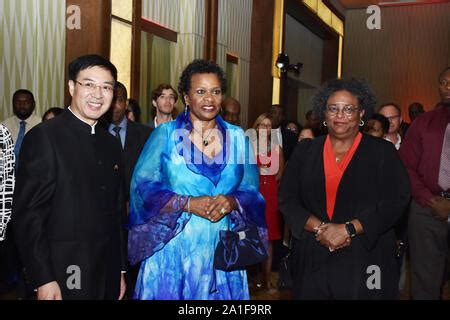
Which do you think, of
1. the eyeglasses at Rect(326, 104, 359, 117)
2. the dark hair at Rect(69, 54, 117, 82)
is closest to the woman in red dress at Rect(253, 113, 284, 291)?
the eyeglasses at Rect(326, 104, 359, 117)

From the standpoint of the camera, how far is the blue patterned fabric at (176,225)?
7.61ft

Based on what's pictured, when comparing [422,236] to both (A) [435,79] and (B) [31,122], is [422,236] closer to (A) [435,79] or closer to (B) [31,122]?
(B) [31,122]

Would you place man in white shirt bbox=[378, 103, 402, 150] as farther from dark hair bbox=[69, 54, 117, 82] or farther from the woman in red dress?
dark hair bbox=[69, 54, 117, 82]

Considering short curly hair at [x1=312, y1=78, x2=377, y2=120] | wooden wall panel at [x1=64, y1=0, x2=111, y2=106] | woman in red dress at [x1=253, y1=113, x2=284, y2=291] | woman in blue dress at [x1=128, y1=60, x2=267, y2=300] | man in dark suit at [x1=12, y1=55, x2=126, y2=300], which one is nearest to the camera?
man in dark suit at [x1=12, y1=55, x2=126, y2=300]

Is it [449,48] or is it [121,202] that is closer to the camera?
[121,202]

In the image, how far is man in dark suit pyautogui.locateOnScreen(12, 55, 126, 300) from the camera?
1868 millimetres

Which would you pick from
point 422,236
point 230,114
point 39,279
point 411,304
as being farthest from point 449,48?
point 39,279

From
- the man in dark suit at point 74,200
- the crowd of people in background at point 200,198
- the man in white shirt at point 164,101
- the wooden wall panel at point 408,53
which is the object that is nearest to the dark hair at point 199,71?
the crowd of people in background at point 200,198

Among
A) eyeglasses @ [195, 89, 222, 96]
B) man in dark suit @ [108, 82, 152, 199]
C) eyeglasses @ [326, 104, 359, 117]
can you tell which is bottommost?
man in dark suit @ [108, 82, 152, 199]

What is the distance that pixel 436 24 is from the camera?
13.9 m

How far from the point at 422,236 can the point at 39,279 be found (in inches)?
97.0

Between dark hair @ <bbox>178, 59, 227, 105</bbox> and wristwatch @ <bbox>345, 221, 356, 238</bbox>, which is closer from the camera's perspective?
wristwatch @ <bbox>345, 221, 356, 238</bbox>

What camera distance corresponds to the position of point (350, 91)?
2537 mm

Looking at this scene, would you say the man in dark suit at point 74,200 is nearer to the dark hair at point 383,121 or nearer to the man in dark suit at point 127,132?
the man in dark suit at point 127,132
